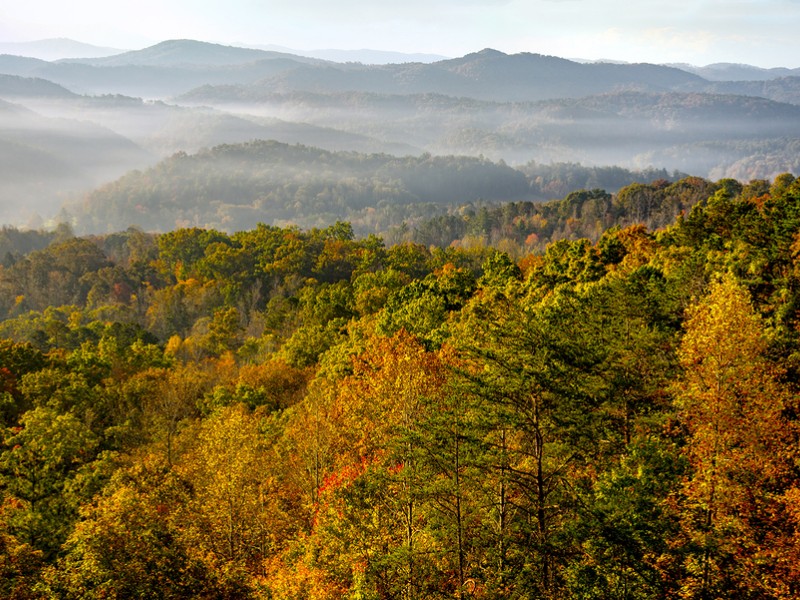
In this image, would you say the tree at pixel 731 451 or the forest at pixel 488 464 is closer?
the tree at pixel 731 451

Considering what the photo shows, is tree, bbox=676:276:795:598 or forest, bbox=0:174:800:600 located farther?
forest, bbox=0:174:800:600

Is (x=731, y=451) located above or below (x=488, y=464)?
below

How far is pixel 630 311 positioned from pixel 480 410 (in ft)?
55.1

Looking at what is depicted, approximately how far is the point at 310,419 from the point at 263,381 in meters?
24.7

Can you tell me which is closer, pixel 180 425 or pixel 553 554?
pixel 553 554

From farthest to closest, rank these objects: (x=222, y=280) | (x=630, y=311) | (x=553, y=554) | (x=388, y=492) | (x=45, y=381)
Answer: (x=222, y=280), (x=45, y=381), (x=630, y=311), (x=388, y=492), (x=553, y=554)

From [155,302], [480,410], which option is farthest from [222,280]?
[480,410]

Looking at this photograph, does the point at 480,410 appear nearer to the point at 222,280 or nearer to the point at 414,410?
the point at 414,410

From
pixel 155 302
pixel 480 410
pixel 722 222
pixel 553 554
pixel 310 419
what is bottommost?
pixel 155 302

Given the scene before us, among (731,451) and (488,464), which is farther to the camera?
(731,451)

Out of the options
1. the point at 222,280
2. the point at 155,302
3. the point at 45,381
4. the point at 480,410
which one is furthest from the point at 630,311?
the point at 155,302

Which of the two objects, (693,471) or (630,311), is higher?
(630,311)

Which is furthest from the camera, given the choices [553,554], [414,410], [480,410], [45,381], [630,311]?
[45,381]

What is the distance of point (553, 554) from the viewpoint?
20547mm
